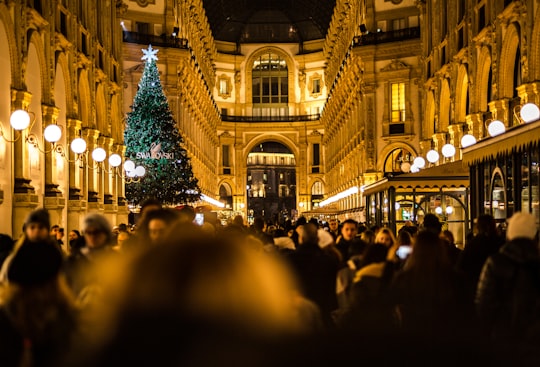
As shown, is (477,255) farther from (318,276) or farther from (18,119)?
(18,119)

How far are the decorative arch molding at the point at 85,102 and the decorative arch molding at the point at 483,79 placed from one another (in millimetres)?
14473

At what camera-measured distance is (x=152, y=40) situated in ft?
186

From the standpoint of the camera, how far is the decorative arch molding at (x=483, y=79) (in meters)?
32.3

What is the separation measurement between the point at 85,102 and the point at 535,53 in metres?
15.0

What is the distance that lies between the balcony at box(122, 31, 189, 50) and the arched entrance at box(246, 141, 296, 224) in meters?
58.3

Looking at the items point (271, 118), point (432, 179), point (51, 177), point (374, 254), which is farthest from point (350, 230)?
point (271, 118)

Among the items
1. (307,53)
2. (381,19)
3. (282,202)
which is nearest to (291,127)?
(307,53)

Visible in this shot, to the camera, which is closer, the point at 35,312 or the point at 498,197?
the point at 35,312

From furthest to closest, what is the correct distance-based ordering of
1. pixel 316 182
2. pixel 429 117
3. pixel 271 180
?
pixel 271 180, pixel 316 182, pixel 429 117

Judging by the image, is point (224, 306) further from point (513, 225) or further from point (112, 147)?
point (112, 147)

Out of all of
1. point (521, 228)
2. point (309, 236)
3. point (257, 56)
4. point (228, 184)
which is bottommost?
point (309, 236)

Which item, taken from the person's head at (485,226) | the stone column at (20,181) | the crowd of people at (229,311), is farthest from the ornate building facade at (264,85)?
→ the crowd of people at (229,311)

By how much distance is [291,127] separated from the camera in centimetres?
9975

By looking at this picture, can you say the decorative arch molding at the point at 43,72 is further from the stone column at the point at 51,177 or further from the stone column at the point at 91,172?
the stone column at the point at 91,172
